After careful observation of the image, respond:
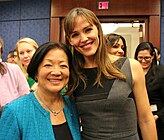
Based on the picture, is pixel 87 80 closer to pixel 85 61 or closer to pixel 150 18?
pixel 85 61

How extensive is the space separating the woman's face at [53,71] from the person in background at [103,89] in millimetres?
165

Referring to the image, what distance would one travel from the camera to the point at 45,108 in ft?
4.96

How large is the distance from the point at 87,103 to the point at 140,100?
0.31 metres

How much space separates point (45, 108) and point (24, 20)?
4162 mm

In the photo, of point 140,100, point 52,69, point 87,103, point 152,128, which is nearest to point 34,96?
point 52,69

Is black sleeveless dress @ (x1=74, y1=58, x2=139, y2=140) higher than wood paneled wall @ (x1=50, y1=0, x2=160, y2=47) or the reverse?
the reverse

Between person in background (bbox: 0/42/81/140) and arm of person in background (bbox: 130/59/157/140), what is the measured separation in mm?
363

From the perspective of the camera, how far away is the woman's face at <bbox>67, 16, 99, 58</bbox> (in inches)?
62.1

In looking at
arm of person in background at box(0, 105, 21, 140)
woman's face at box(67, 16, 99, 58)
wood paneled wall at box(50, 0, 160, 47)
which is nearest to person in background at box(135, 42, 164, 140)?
woman's face at box(67, 16, 99, 58)

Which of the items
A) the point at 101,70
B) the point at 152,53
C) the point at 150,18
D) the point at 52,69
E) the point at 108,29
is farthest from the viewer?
the point at 108,29

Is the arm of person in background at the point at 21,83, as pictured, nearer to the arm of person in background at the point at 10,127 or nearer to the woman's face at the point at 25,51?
the woman's face at the point at 25,51

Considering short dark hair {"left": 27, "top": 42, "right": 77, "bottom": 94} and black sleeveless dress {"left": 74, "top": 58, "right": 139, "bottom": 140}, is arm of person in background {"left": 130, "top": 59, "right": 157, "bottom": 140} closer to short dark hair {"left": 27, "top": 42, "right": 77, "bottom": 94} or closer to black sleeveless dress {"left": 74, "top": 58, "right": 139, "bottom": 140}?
black sleeveless dress {"left": 74, "top": 58, "right": 139, "bottom": 140}

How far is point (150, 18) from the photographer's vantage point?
4895 millimetres

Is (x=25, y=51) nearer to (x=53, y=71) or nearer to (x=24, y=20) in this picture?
(x=53, y=71)
